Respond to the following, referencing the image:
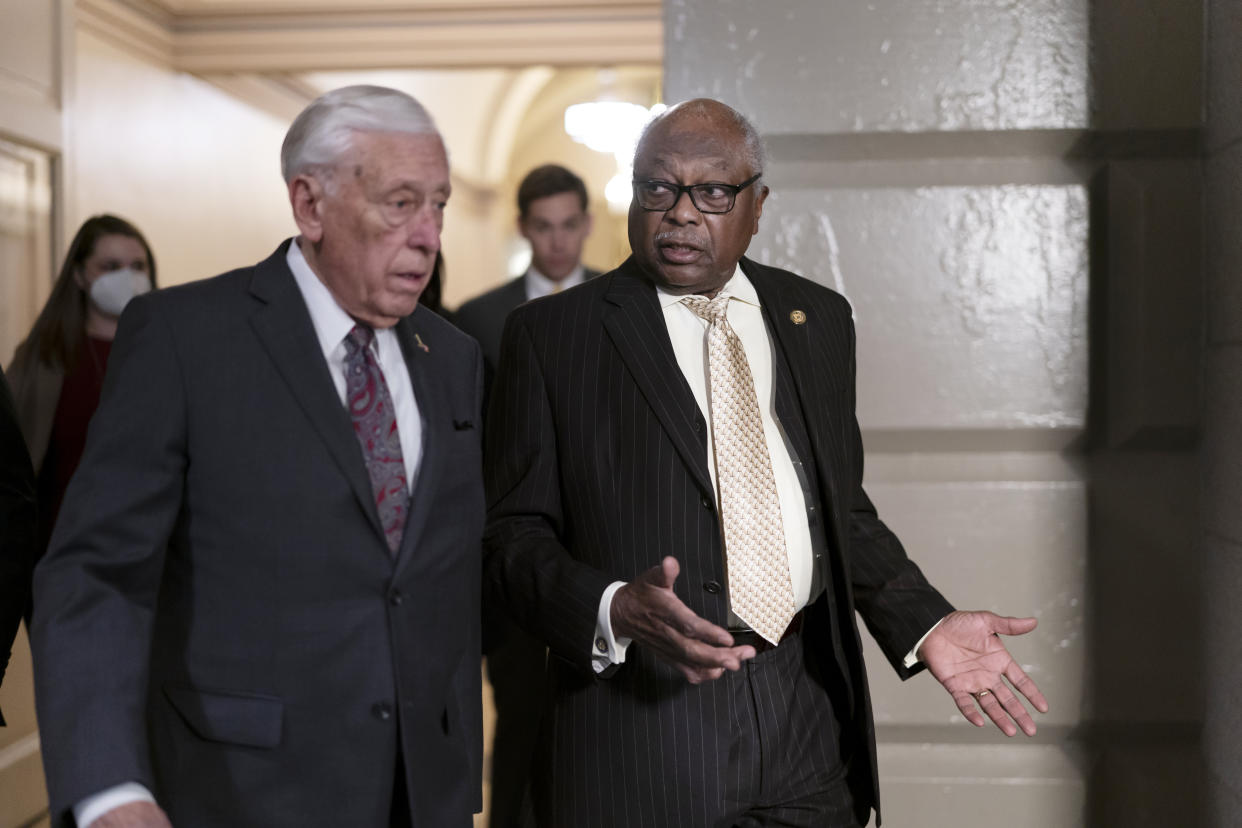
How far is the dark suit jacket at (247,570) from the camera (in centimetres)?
145

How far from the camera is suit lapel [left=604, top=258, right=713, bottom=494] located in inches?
77.0

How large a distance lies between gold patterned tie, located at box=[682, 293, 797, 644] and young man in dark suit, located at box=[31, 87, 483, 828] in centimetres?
54

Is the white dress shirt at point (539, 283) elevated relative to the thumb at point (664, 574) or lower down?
elevated

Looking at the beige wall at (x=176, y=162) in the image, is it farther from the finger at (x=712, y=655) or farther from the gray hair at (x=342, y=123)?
the finger at (x=712, y=655)

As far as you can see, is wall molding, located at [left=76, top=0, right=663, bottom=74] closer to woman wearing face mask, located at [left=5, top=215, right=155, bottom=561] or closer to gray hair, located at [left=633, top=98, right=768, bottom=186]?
woman wearing face mask, located at [left=5, top=215, right=155, bottom=561]

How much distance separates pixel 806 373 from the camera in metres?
2.08

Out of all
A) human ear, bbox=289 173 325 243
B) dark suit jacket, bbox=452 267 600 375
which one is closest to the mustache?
human ear, bbox=289 173 325 243

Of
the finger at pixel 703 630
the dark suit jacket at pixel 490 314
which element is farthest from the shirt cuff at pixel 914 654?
the dark suit jacket at pixel 490 314

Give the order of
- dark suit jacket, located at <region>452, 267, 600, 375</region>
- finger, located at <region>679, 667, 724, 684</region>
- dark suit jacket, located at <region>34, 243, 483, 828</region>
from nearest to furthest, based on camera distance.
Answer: dark suit jacket, located at <region>34, 243, 483, 828</region>, finger, located at <region>679, 667, 724, 684</region>, dark suit jacket, located at <region>452, 267, 600, 375</region>

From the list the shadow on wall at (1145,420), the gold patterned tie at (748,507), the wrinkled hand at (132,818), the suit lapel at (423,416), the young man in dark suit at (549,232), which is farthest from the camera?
the young man in dark suit at (549,232)

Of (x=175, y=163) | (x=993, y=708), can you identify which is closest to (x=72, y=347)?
(x=993, y=708)

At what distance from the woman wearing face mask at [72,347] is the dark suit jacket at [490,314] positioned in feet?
3.09

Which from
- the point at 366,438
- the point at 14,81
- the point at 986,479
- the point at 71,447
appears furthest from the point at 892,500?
the point at 14,81

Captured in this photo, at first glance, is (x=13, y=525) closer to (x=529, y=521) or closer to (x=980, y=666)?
(x=529, y=521)
